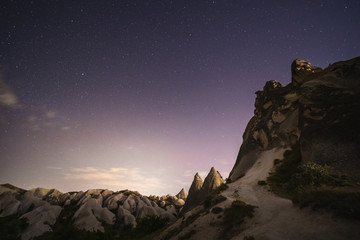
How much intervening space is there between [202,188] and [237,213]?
32554mm

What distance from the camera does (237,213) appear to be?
590 inches

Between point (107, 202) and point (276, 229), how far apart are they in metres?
57.4

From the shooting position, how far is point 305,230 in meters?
9.01

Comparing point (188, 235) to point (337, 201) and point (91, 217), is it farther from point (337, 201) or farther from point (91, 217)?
point (91, 217)

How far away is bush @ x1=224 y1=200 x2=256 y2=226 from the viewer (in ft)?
46.5

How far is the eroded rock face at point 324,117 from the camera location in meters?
19.3

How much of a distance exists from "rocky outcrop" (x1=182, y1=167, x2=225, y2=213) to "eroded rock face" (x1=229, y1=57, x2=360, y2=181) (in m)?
10.7

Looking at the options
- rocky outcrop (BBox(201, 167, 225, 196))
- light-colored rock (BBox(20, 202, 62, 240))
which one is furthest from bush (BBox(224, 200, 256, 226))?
light-colored rock (BBox(20, 202, 62, 240))

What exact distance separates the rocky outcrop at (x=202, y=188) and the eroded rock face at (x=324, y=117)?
10.7 metres

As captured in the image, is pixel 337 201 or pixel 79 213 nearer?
pixel 337 201

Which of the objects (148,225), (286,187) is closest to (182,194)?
(148,225)

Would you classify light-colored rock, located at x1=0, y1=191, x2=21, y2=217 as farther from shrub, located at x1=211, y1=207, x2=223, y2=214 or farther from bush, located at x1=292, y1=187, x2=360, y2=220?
bush, located at x1=292, y1=187, x2=360, y2=220

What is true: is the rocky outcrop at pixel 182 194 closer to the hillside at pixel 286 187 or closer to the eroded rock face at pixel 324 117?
the hillside at pixel 286 187

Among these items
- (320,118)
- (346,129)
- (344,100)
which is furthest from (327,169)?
(344,100)
